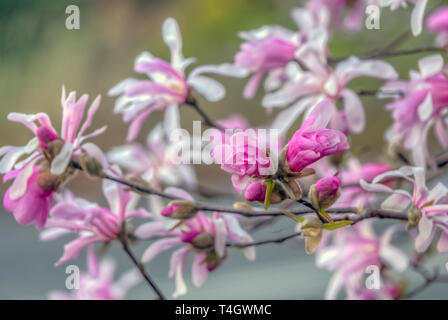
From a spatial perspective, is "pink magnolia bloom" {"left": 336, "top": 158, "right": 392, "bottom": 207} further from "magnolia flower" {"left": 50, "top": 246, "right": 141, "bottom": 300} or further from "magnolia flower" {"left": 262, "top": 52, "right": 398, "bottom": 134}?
"magnolia flower" {"left": 50, "top": 246, "right": 141, "bottom": 300}

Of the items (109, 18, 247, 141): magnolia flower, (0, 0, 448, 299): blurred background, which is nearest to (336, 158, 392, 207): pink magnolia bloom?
(0, 0, 448, 299): blurred background

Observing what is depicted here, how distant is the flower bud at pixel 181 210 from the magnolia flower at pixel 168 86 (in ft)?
0.28

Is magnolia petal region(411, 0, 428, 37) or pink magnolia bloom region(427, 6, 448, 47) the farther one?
pink magnolia bloom region(427, 6, 448, 47)

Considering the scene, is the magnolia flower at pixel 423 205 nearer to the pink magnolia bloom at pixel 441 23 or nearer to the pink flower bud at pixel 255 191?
the pink flower bud at pixel 255 191

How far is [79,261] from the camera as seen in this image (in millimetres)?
1237

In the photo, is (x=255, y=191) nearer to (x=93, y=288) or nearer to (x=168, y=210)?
(x=168, y=210)

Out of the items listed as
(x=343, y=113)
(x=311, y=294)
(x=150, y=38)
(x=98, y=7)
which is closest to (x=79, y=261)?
(x=311, y=294)

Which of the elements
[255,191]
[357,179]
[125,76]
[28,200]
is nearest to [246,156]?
[255,191]

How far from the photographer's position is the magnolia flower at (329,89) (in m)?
0.36

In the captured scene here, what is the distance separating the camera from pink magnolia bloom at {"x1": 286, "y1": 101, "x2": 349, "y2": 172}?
0.26 meters

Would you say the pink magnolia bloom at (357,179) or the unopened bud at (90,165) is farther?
the pink magnolia bloom at (357,179)

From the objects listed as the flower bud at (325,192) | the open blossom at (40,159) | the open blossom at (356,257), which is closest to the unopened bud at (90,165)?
the open blossom at (40,159)

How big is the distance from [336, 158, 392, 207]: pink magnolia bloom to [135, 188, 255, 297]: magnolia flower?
0.36 feet

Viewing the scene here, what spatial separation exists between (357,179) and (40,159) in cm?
26
